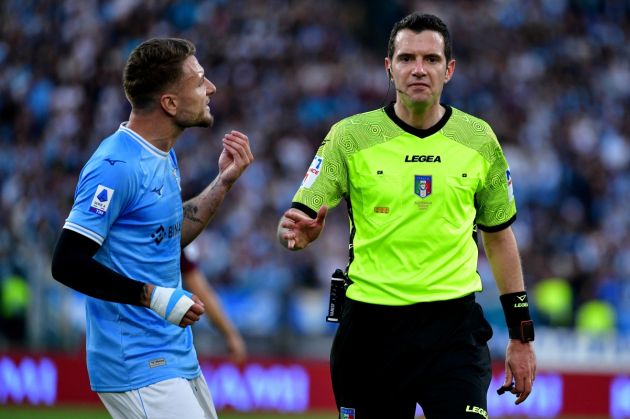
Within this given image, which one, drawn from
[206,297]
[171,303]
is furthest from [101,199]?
[206,297]

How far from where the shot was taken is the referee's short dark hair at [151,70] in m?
5.33

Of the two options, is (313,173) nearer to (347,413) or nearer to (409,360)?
(409,360)

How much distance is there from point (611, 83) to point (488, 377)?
17.3 metres

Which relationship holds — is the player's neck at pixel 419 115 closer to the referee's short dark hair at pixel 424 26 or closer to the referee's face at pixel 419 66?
the referee's face at pixel 419 66

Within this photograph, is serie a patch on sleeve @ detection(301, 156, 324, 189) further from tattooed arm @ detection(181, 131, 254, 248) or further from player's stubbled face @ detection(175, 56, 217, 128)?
player's stubbled face @ detection(175, 56, 217, 128)

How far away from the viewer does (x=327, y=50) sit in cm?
2162

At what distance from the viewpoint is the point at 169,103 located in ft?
17.7

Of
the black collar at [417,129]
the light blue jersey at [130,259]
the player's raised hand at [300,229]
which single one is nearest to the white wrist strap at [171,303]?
the light blue jersey at [130,259]

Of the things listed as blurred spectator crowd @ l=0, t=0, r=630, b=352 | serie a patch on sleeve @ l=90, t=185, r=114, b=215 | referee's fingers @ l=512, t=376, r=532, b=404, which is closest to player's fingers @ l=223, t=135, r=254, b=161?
serie a patch on sleeve @ l=90, t=185, r=114, b=215

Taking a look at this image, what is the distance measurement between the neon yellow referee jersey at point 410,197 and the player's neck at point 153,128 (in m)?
0.71

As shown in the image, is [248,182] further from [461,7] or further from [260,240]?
[461,7]

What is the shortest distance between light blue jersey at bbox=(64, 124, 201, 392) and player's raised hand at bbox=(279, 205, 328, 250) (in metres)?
0.56

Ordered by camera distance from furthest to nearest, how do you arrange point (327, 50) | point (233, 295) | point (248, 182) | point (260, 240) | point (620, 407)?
point (327, 50) < point (248, 182) < point (260, 240) < point (233, 295) < point (620, 407)

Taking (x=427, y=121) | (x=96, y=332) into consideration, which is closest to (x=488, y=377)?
(x=427, y=121)
